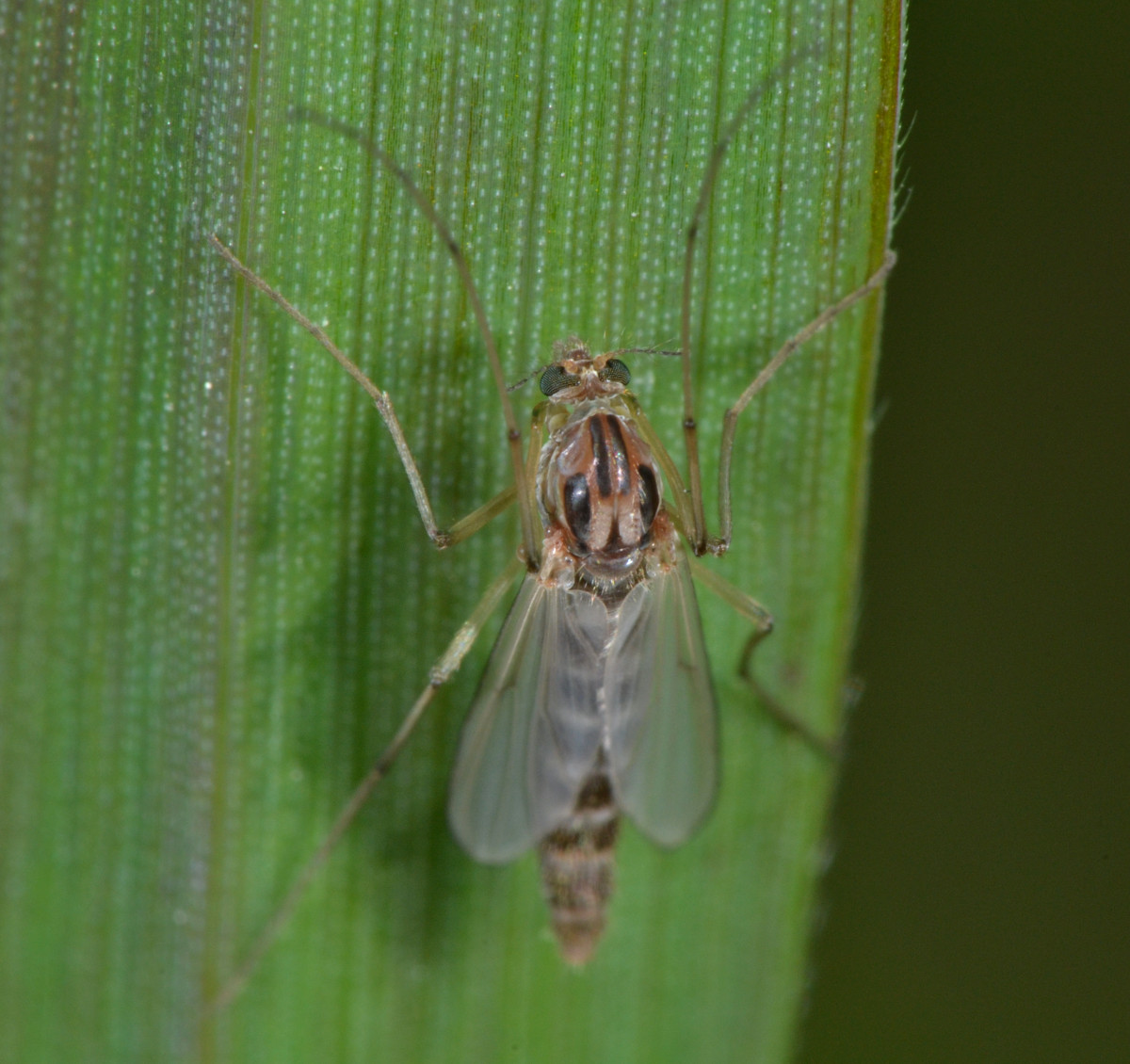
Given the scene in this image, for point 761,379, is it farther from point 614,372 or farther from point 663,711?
point 663,711

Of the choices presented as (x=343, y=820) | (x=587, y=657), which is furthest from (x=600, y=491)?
(x=343, y=820)

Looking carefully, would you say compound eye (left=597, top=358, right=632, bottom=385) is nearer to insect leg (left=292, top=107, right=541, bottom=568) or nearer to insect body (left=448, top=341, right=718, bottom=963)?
→ insect body (left=448, top=341, right=718, bottom=963)

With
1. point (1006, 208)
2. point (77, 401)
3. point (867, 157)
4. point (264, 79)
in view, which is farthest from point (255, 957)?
point (1006, 208)

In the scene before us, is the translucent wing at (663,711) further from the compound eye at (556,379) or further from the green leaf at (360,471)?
the compound eye at (556,379)

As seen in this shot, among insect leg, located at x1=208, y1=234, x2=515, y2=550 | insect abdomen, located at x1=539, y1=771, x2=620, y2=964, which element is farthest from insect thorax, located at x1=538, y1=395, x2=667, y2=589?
insect abdomen, located at x1=539, y1=771, x2=620, y2=964

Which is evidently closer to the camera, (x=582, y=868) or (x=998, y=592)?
(x=582, y=868)

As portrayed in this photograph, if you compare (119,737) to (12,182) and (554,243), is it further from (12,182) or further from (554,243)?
(554,243)

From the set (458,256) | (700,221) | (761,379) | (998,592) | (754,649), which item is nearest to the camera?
(458,256)
